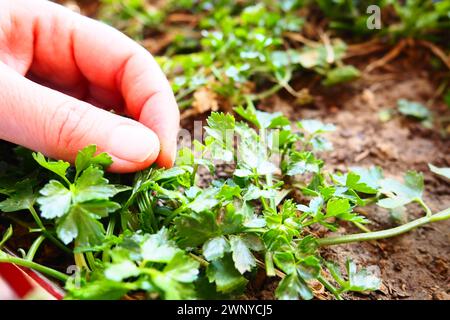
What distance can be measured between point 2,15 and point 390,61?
4.61ft

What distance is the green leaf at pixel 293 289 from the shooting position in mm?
907

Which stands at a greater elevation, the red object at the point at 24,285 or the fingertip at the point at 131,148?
the fingertip at the point at 131,148

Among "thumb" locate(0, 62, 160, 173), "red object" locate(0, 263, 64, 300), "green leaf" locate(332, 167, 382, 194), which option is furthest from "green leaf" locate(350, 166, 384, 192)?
"red object" locate(0, 263, 64, 300)

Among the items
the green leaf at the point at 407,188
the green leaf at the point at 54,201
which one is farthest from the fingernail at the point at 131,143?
the green leaf at the point at 407,188

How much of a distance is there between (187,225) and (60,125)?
0.32 meters

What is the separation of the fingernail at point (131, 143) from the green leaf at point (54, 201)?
0.45 ft

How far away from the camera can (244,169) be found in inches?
42.8

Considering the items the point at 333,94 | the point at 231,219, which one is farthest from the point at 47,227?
the point at 333,94

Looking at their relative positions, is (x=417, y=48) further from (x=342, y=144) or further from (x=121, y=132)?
(x=121, y=132)

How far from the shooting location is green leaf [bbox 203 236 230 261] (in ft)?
2.97

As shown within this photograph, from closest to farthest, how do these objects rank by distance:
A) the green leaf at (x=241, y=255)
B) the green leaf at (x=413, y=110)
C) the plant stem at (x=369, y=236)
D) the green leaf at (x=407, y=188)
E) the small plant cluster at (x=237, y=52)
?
1. the green leaf at (x=241, y=255)
2. the plant stem at (x=369, y=236)
3. the green leaf at (x=407, y=188)
4. the small plant cluster at (x=237, y=52)
5. the green leaf at (x=413, y=110)

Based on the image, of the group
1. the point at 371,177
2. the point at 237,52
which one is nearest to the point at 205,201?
the point at 371,177

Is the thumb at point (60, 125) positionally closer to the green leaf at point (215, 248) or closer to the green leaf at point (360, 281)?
the green leaf at point (215, 248)

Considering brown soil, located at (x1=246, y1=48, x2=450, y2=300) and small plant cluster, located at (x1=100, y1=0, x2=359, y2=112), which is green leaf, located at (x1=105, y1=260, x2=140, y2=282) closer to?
brown soil, located at (x1=246, y1=48, x2=450, y2=300)
